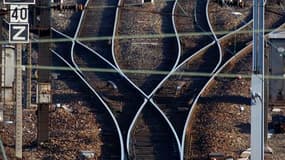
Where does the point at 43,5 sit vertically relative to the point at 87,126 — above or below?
above

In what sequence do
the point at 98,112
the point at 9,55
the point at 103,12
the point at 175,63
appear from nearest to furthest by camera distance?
the point at 9,55 < the point at 98,112 < the point at 175,63 < the point at 103,12

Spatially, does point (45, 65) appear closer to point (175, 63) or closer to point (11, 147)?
point (11, 147)

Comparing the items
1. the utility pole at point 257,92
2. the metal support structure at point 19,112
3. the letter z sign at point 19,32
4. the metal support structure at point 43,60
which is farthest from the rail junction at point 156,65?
the utility pole at point 257,92

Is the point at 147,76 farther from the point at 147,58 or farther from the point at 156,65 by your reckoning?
the point at 147,58

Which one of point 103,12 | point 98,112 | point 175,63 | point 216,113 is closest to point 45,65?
point 98,112

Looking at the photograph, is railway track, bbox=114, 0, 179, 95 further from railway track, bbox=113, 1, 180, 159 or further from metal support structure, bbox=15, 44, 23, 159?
metal support structure, bbox=15, 44, 23, 159

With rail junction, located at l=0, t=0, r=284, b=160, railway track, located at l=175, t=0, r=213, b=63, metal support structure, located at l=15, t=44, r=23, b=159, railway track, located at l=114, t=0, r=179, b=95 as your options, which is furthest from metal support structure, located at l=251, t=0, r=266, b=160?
railway track, located at l=175, t=0, r=213, b=63

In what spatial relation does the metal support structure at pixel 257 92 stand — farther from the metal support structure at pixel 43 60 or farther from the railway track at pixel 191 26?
the railway track at pixel 191 26

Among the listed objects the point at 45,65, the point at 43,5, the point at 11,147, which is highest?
the point at 43,5
